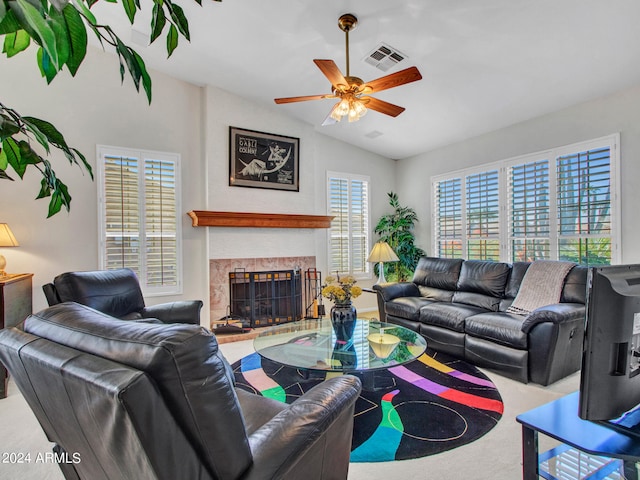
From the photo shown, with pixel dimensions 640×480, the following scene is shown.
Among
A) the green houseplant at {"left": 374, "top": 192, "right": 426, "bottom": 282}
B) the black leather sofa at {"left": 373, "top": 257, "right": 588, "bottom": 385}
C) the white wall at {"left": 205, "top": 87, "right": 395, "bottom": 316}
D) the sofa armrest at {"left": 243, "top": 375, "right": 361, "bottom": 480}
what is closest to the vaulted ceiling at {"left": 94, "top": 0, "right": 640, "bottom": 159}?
the white wall at {"left": 205, "top": 87, "right": 395, "bottom": 316}

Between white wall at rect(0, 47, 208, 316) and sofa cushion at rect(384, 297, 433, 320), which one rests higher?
white wall at rect(0, 47, 208, 316)

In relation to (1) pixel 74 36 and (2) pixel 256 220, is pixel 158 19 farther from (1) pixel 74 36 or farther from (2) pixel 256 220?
(2) pixel 256 220

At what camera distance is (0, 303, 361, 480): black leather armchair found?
770 millimetres

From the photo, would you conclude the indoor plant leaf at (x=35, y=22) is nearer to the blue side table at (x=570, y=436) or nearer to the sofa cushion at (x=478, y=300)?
the blue side table at (x=570, y=436)

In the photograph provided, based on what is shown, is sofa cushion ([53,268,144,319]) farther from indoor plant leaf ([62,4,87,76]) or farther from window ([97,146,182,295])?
indoor plant leaf ([62,4,87,76])

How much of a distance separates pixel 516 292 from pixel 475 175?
75.9 inches

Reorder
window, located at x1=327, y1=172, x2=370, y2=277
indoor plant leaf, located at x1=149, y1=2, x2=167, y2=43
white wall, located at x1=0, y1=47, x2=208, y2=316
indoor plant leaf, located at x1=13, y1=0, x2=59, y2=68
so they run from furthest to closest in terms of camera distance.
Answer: window, located at x1=327, y1=172, x2=370, y2=277, white wall, located at x1=0, y1=47, x2=208, y2=316, indoor plant leaf, located at x1=149, y1=2, x2=167, y2=43, indoor plant leaf, located at x1=13, y1=0, x2=59, y2=68

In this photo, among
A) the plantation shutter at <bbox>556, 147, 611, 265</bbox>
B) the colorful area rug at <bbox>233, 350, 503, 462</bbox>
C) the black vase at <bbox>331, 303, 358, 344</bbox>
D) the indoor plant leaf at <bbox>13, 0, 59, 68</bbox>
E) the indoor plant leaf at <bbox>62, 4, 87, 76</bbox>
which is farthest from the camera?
the plantation shutter at <bbox>556, 147, 611, 265</bbox>

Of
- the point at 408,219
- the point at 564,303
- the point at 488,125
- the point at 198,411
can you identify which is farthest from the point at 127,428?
the point at 408,219

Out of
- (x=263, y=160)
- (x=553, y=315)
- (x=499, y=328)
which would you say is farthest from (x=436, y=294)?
(x=263, y=160)

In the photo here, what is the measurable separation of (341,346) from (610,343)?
1927 mm

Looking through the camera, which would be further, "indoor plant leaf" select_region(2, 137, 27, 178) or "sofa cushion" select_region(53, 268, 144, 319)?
"sofa cushion" select_region(53, 268, 144, 319)

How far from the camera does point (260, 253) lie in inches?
187

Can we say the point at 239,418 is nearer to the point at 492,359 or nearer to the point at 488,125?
the point at 492,359
